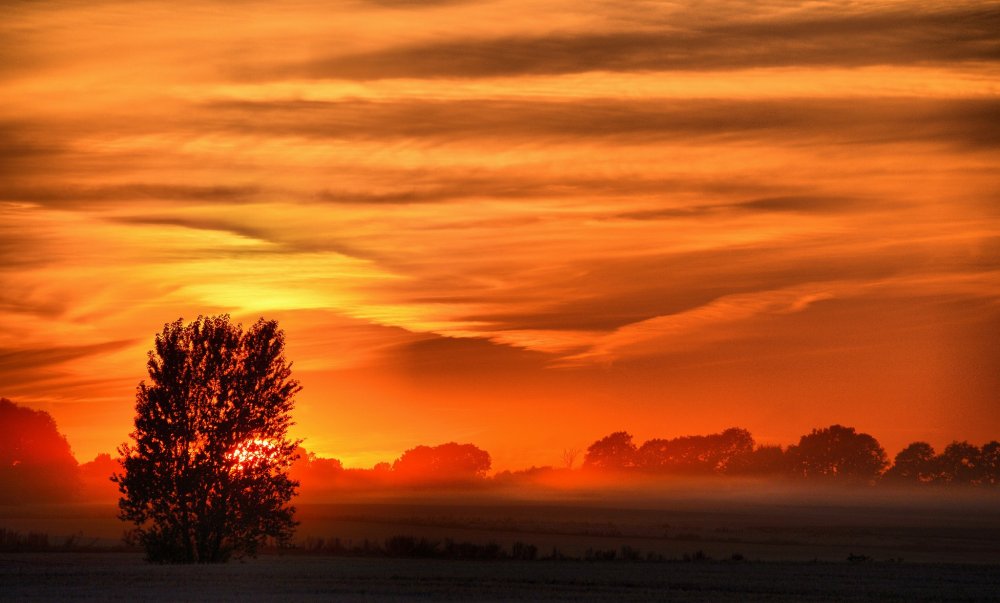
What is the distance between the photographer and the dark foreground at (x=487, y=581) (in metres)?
51.4

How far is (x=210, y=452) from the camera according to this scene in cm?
7325

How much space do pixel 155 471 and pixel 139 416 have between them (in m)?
3.53

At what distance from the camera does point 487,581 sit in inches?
2328

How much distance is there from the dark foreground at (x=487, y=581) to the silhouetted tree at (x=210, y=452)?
299 cm

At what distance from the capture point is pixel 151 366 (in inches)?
2950

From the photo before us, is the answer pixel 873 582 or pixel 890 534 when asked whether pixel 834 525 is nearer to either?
pixel 890 534

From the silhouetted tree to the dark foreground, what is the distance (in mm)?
2987

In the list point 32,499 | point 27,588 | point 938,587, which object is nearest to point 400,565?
point 27,588

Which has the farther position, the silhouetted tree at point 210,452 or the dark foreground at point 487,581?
the silhouetted tree at point 210,452

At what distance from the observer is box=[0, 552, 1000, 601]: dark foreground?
51.4 meters

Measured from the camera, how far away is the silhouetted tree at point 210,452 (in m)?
73.1

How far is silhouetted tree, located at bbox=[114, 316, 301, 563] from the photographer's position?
73062 mm

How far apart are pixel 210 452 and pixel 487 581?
22199 mm

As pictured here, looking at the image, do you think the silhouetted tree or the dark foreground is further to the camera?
the silhouetted tree
